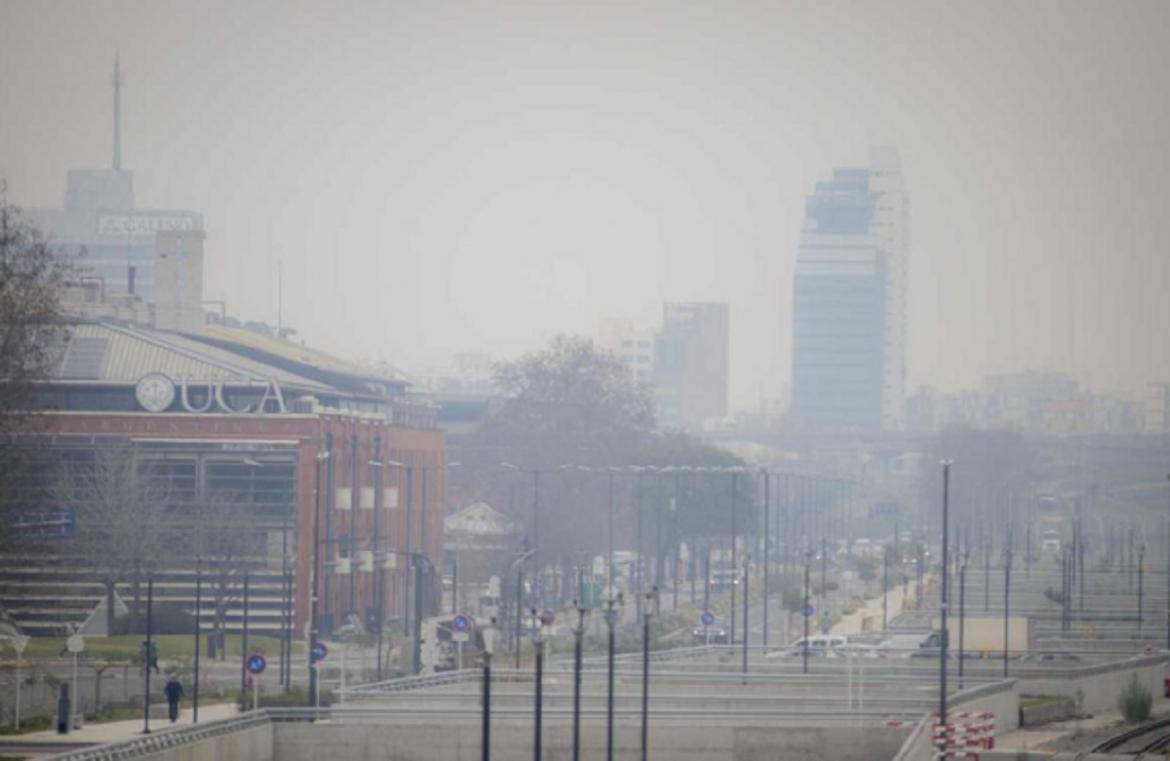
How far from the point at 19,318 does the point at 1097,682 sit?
3138 cm

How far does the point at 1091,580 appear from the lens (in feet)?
455

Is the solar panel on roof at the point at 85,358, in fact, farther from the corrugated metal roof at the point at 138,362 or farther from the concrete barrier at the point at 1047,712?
the concrete barrier at the point at 1047,712

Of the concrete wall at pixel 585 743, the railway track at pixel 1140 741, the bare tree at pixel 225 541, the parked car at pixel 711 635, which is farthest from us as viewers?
the parked car at pixel 711 635

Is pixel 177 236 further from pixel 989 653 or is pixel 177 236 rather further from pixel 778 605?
pixel 989 653

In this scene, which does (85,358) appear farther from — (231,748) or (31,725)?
(231,748)

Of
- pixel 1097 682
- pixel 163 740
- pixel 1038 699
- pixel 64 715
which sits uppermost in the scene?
pixel 163 740

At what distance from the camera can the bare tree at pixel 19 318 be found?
5997 cm

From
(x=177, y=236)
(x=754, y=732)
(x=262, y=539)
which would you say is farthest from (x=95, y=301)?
(x=754, y=732)

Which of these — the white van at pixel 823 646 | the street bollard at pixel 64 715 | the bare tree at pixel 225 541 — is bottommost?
the white van at pixel 823 646

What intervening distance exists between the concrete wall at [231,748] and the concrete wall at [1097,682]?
2704 cm

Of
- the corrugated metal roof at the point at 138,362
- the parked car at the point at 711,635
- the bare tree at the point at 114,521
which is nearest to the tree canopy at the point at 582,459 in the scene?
the parked car at the point at 711,635

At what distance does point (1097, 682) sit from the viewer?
77188mm

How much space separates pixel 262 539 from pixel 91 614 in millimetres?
8653

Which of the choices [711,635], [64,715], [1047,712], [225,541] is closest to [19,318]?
[64,715]
